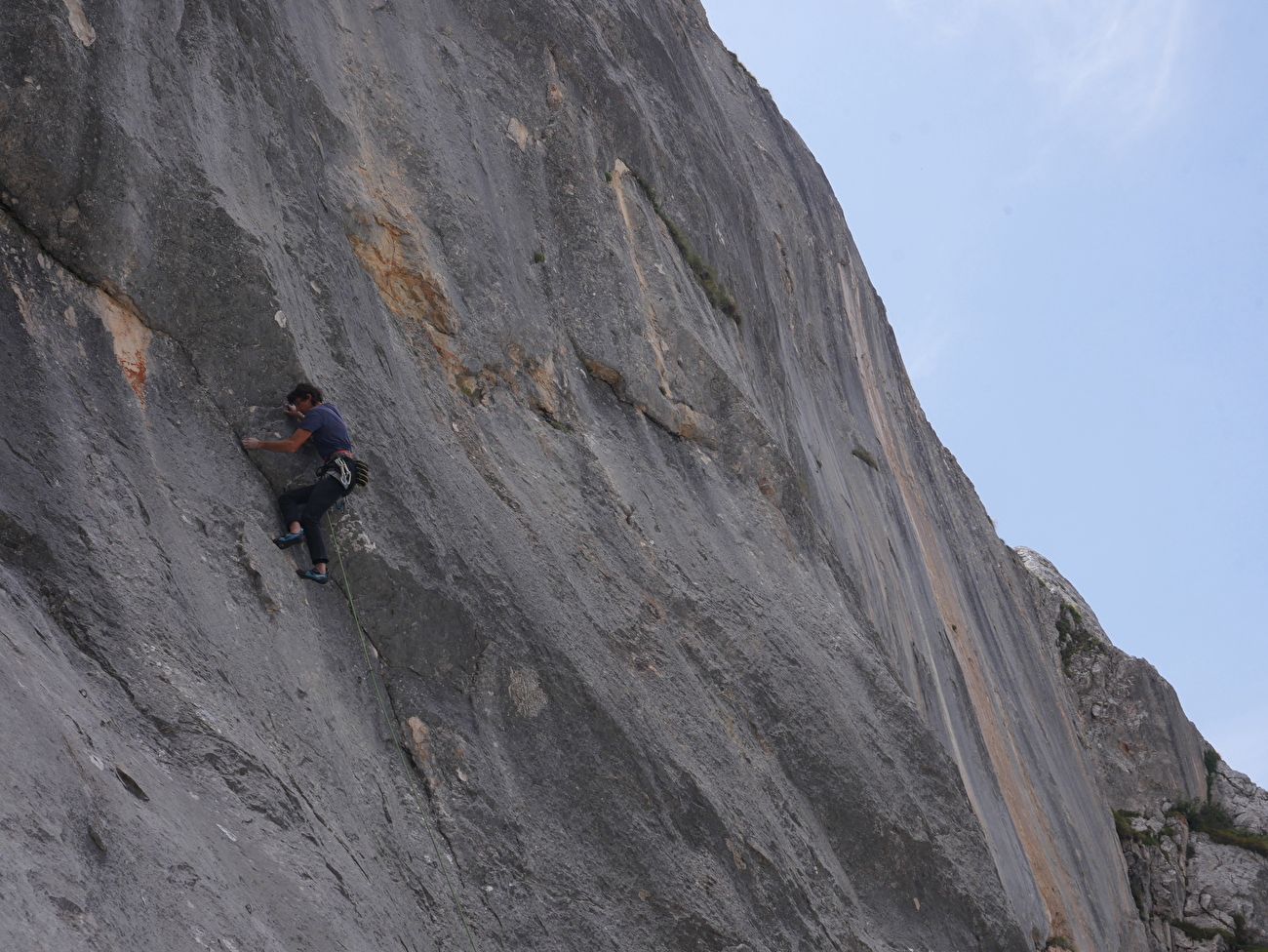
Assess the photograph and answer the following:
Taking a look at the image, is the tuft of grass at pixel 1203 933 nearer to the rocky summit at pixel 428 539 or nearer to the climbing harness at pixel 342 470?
the rocky summit at pixel 428 539

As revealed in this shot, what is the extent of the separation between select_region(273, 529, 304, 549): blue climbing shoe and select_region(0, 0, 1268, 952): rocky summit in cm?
7

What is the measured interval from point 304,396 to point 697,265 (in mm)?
7799

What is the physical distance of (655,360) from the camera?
1206 cm

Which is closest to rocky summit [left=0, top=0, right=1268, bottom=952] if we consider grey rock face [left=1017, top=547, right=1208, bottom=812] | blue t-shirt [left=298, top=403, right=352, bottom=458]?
blue t-shirt [left=298, top=403, right=352, bottom=458]

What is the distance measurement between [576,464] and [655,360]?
2376 mm

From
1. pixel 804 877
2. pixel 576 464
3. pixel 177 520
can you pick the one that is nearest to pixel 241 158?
pixel 177 520

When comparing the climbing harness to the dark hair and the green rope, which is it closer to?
the green rope

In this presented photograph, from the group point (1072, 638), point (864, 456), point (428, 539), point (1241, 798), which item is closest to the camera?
point (428, 539)

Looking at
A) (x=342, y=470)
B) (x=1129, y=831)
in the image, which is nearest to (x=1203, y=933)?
(x=1129, y=831)

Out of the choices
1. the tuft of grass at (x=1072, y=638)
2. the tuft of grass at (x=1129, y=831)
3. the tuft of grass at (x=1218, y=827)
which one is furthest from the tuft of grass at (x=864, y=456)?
Answer: the tuft of grass at (x=1218, y=827)

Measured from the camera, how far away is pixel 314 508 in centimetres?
719

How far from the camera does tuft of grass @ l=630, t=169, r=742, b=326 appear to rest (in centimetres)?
1380

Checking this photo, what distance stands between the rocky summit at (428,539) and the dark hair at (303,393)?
21cm

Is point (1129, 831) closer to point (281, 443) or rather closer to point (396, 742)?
point (396, 742)
